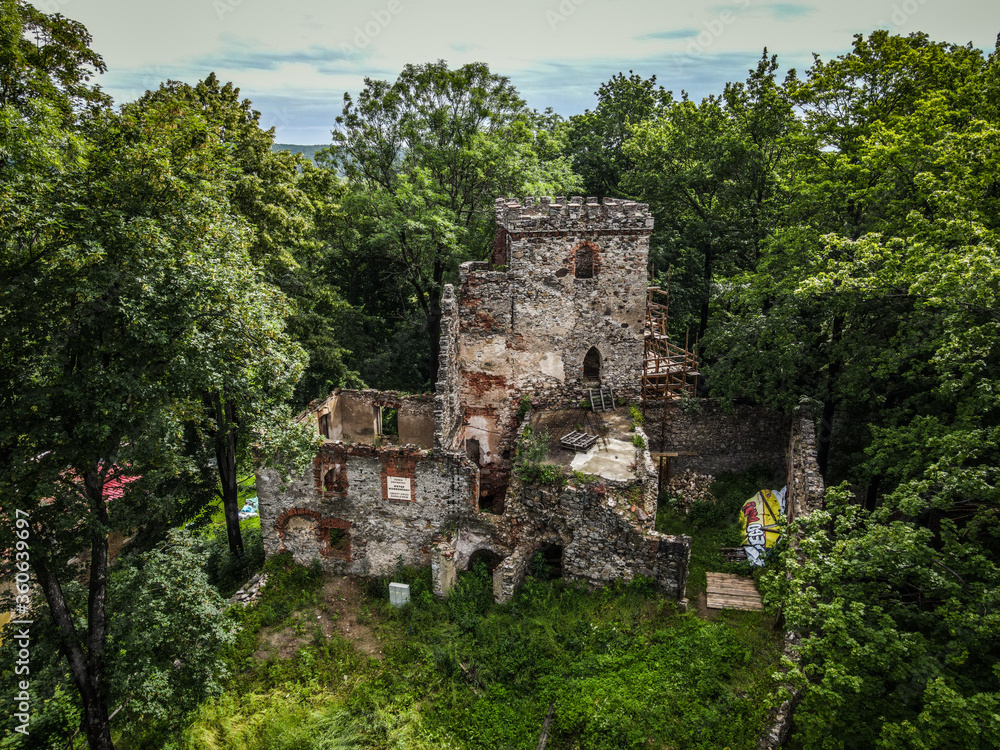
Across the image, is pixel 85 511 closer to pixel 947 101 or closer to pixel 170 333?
pixel 170 333

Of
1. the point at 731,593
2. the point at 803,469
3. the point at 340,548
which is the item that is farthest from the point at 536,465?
the point at 803,469

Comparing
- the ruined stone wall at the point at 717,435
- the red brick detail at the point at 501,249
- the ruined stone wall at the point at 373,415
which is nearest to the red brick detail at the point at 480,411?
the ruined stone wall at the point at 373,415

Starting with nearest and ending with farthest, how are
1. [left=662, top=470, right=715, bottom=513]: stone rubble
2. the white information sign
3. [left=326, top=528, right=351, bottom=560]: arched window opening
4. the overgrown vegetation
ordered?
the overgrown vegetation → the white information sign → [left=326, top=528, right=351, bottom=560]: arched window opening → [left=662, top=470, right=715, bottom=513]: stone rubble

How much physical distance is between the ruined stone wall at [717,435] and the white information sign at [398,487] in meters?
9.00

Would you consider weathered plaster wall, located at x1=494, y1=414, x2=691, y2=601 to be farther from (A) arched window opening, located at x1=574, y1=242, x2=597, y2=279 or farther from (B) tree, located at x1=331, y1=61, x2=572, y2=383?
(B) tree, located at x1=331, y1=61, x2=572, y2=383

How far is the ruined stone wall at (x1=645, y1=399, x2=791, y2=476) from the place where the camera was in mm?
21562

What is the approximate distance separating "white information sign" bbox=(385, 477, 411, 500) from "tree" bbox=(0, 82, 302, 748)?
5621 mm

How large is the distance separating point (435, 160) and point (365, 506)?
1526cm

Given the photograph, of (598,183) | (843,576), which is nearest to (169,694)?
(843,576)

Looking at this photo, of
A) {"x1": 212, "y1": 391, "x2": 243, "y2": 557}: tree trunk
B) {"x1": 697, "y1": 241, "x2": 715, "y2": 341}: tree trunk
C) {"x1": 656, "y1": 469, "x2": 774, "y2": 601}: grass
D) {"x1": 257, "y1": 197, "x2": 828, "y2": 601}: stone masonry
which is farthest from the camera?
{"x1": 697, "y1": 241, "x2": 715, "y2": 341}: tree trunk

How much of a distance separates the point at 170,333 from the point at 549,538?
10.1 m

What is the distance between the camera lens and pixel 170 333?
33.8 feet

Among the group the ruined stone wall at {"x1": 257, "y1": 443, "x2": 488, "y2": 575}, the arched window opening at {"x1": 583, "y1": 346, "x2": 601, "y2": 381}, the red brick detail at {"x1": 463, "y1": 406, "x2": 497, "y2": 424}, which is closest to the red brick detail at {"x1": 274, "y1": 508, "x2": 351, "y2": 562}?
the ruined stone wall at {"x1": 257, "y1": 443, "x2": 488, "y2": 575}

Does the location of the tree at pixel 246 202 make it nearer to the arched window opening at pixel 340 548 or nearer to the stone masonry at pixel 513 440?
the stone masonry at pixel 513 440
